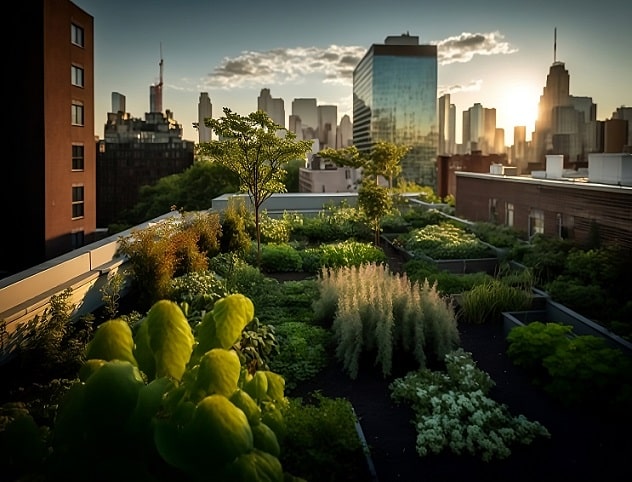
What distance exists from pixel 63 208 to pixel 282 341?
19558 millimetres

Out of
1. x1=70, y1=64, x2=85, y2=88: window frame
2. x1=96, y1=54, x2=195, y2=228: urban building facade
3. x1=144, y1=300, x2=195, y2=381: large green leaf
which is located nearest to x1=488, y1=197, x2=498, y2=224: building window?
x1=70, y1=64, x2=85, y2=88: window frame

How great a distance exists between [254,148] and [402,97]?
485 feet

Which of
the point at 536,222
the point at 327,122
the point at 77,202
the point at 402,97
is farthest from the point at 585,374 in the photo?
the point at 402,97

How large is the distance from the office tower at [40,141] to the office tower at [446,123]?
12570 centimetres

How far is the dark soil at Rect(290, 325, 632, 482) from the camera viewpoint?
5191 mm

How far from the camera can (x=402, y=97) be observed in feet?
513

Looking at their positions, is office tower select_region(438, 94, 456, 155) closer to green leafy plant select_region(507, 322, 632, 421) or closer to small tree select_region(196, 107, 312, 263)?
small tree select_region(196, 107, 312, 263)

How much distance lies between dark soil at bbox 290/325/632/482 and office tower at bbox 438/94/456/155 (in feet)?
457

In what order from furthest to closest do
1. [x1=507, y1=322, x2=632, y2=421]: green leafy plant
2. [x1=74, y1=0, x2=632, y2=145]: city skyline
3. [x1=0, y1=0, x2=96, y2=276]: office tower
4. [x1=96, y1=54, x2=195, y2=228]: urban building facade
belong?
[x1=96, y1=54, x2=195, y2=228]: urban building facade → [x1=0, y1=0, x2=96, y2=276]: office tower → [x1=74, y1=0, x2=632, y2=145]: city skyline → [x1=507, y1=322, x2=632, y2=421]: green leafy plant

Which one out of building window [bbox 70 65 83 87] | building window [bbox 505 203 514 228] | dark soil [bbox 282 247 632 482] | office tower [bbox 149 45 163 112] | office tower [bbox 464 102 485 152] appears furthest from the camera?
office tower [bbox 149 45 163 112]

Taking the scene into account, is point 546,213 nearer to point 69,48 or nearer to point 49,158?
point 49,158

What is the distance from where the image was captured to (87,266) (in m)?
9.03

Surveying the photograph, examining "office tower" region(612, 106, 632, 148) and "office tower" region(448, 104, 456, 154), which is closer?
"office tower" region(612, 106, 632, 148)

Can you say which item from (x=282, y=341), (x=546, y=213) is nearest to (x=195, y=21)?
(x=282, y=341)
